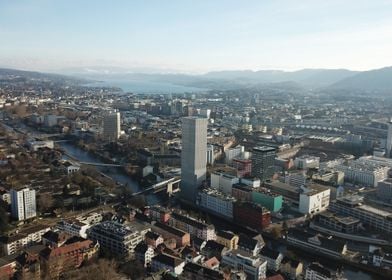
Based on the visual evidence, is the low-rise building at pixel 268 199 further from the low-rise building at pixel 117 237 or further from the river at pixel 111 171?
the low-rise building at pixel 117 237

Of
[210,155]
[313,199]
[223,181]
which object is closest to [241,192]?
[223,181]

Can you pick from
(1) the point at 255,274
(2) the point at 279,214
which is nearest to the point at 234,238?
(1) the point at 255,274

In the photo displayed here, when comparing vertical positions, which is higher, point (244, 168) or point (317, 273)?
point (244, 168)

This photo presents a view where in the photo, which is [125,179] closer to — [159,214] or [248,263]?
[159,214]

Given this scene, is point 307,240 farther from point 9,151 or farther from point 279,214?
point 9,151

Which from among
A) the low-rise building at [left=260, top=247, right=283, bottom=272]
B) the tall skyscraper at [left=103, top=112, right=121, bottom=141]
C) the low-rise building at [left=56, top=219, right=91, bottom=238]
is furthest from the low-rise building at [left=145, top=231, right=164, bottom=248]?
the tall skyscraper at [left=103, top=112, right=121, bottom=141]

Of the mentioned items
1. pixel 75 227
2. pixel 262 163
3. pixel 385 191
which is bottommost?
pixel 385 191

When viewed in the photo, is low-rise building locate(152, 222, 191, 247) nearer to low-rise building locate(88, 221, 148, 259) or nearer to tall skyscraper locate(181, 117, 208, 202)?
low-rise building locate(88, 221, 148, 259)

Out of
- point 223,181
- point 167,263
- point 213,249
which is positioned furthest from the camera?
point 223,181
